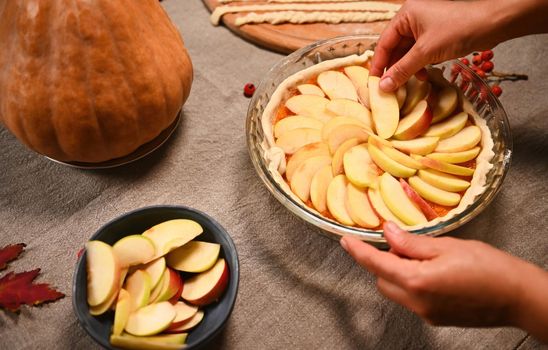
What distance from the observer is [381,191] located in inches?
55.5

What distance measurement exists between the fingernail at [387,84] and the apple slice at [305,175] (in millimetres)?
308

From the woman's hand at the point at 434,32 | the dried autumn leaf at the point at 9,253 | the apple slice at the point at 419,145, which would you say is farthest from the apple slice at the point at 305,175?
the dried autumn leaf at the point at 9,253

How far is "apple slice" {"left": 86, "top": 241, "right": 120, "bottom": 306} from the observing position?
1.15 metres

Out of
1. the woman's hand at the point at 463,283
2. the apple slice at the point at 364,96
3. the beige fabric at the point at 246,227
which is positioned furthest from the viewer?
the apple slice at the point at 364,96

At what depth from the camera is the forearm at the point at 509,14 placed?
4.88 feet

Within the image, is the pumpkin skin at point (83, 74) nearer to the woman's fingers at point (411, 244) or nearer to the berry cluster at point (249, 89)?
the berry cluster at point (249, 89)

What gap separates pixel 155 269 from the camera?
123 cm

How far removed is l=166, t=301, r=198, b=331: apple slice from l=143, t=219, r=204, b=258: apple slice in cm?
14

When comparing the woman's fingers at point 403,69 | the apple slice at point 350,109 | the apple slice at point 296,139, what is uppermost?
the woman's fingers at point 403,69

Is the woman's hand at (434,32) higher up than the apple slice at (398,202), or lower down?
higher up

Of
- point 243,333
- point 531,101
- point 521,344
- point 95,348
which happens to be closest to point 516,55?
point 531,101

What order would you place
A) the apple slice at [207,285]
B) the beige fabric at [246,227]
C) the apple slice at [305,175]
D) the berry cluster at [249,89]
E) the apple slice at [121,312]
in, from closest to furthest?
1. the apple slice at [121,312]
2. the apple slice at [207,285]
3. the beige fabric at [246,227]
4. the apple slice at [305,175]
5. the berry cluster at [249,89]

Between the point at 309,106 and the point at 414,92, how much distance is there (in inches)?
14.2

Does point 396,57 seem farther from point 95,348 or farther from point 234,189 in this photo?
point 95,348
